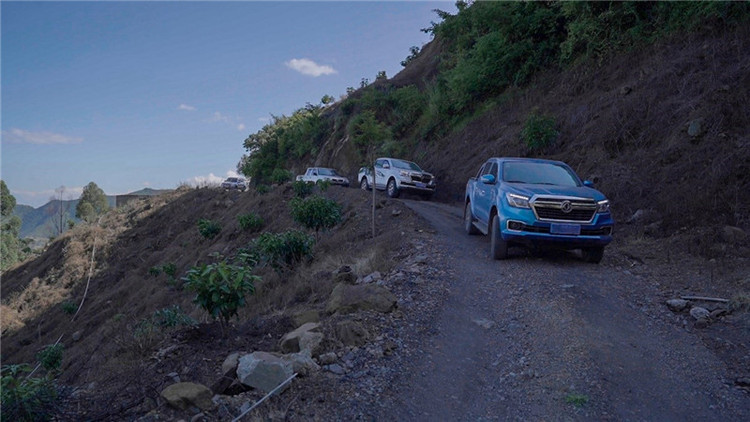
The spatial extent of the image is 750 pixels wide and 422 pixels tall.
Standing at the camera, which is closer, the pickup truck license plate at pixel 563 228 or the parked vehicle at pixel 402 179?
the pickup truck license plate at pixel 563 228

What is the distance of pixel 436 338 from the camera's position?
5.82m

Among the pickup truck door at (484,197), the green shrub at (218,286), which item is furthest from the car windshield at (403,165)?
the green shrub at (218,286)

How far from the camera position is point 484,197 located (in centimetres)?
1034

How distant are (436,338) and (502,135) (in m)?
16.6

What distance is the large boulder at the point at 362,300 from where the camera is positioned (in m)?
6.28

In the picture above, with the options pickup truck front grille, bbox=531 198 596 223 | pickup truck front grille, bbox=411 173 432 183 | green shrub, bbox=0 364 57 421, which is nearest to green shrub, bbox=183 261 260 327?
green shrub, bbox=0 364 57 421

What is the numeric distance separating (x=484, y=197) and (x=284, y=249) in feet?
16.0

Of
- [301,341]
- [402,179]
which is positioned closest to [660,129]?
[402,179]

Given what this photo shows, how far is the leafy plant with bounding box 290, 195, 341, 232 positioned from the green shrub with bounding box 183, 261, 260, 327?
7.86 meters

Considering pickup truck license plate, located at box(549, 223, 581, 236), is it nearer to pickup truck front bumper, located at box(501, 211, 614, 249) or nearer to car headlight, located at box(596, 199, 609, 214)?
pickup truck front bumper, located at box(501, 211, 614, 249)

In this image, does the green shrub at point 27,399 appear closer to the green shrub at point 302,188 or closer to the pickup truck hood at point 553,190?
the pickup truck hood at point 553,190

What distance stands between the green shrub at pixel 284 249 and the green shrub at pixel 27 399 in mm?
7891

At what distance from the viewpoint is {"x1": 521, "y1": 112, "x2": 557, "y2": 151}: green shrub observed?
16.9 metres

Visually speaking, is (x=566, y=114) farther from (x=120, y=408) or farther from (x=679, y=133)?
(x=120, y=408)
